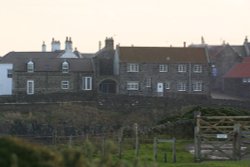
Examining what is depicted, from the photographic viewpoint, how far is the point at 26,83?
75250 millimetres

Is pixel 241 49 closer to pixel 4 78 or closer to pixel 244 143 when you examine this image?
pixel 4 78

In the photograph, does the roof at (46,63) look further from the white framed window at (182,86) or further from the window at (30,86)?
the white framed window at (182,86)

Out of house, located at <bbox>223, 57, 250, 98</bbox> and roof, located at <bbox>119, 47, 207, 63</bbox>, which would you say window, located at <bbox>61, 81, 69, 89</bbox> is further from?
house, located at <bbox>223, 57, 250, 98</bbox>

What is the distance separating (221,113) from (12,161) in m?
35.6

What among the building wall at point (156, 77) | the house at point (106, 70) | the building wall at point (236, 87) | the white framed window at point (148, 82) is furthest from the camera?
the building wall at point (236, 87)

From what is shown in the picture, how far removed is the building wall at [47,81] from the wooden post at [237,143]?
47.8 metres

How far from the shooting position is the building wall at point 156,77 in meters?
78.4

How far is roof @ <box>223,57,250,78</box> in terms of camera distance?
87.8 meters

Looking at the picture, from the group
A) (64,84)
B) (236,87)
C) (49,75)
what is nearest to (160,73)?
(64,84)

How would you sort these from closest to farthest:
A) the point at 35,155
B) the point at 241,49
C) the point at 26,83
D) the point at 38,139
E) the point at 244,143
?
the point at 35,155 < the point at 244,143 < the point at 38,139 < the point at 26,83 < the point at 241,49

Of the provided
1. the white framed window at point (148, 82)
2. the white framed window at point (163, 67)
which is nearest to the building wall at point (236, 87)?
the white framed window at point (163, 67)

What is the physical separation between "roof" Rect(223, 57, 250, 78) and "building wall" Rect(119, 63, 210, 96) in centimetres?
907

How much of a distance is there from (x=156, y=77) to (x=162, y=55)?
420 cm

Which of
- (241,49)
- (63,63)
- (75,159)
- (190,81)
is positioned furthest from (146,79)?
(75,159)
